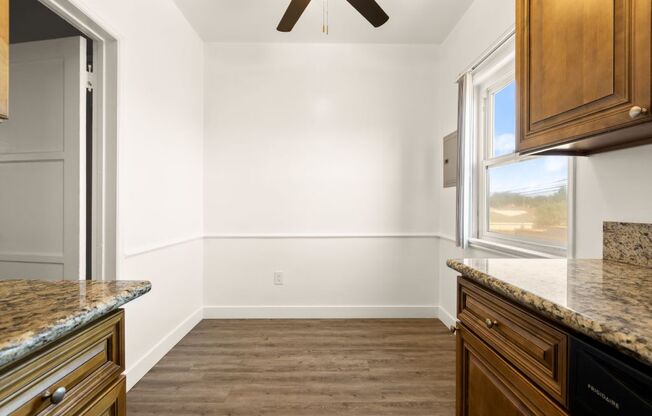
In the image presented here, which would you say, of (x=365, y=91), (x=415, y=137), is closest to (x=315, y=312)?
(x=415, y=137)

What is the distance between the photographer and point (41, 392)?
0.63m

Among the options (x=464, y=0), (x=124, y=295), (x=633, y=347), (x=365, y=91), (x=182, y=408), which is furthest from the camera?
(x=365, y=91)

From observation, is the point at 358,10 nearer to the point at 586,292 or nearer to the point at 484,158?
the point at 484,158

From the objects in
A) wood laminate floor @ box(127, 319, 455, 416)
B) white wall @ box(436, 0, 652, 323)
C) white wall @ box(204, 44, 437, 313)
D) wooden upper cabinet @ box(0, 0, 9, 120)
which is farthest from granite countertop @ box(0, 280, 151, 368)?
white wall @ box(204, 44, 437, 313)

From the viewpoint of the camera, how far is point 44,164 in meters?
1.85

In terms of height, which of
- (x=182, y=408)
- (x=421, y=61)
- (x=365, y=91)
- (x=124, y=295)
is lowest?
→ (x=182, y=408)

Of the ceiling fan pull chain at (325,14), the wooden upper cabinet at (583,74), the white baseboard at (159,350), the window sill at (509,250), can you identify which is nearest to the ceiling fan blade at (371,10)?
the ceiling fan pull chain at (325,14)

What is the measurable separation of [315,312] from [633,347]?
9.20 feet

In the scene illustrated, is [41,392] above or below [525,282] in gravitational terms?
below

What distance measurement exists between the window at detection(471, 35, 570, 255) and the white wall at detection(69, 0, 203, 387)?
7.60 ft

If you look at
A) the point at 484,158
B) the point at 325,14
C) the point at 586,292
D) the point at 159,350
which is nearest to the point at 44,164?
the point at 159,350

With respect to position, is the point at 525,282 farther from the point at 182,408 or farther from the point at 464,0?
the point at 464,0

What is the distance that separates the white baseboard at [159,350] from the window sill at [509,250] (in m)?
2.41

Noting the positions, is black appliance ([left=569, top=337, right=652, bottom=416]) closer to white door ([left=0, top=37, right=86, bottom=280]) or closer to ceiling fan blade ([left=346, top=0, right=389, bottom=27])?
ceiling fan blade ([left=346, top=0, right=389, bottom=27])
